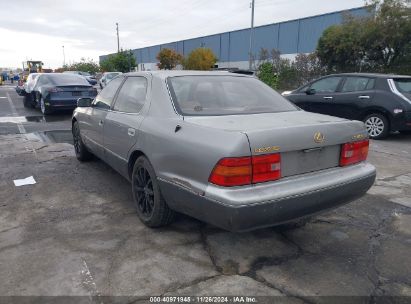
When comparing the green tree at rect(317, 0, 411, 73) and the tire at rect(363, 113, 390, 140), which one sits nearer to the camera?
the tire at rect(363, 113, 390, 140)

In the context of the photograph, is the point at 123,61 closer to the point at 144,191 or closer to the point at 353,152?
the point at 144,191

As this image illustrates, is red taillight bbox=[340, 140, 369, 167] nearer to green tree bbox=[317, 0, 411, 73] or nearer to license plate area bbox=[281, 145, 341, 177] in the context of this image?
license plate area bbox=[281, 145, 341, 177]

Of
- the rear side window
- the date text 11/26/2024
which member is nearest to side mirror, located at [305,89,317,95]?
the rear side window

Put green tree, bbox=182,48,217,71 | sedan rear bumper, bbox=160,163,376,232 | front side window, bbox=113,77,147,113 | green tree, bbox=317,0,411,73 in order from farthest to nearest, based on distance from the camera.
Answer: green tree, bbox=182,48,217,71
green tree, bbox=317,0,411,73
front side window, bbox=113,77,147,113
sedan rear bumper, bbox=160,163,376,232

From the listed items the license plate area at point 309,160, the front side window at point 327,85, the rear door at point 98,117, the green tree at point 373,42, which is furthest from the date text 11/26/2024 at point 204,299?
the green tree at point 373,42

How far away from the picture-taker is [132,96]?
402 centimetres

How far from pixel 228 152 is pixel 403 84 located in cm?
718

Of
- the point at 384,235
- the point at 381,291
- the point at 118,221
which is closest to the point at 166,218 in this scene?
the point at 118,221

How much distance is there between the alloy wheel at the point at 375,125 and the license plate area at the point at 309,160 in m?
5.84

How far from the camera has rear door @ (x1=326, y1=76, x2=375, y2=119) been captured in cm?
824

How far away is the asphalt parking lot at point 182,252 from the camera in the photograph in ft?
8.63

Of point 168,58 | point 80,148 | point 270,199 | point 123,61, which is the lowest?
point 80,148

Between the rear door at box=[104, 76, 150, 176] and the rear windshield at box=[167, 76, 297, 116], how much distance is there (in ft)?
1.45

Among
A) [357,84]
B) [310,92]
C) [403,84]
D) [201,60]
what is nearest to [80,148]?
[310,92]
